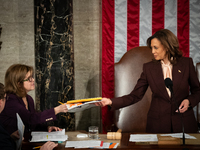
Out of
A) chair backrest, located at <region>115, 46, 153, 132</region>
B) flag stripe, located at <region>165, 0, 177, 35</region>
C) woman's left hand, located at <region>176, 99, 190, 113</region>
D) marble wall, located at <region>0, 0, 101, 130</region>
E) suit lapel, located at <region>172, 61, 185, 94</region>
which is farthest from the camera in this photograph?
marble wall, located at <region>0, 0, 101, 130</region>

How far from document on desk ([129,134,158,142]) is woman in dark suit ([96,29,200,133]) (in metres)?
0.29

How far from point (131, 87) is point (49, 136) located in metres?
1.48

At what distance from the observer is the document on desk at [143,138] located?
188 cm

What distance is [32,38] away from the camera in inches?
145

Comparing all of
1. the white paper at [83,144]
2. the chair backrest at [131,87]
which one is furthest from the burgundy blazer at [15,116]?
the chair backrest at [131,87]

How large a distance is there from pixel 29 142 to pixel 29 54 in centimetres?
206

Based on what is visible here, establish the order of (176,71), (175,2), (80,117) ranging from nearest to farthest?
(176,71) → (175,2) → (80,117)

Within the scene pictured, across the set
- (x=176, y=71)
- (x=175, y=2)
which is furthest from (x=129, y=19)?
(x=176, y=71)

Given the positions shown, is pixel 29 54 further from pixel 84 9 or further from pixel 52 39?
pixel 84 9

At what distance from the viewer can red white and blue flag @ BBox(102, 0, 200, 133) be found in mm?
3283

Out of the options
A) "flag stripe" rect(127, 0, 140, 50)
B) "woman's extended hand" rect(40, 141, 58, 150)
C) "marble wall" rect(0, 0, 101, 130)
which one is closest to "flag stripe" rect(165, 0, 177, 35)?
"flag stripe" rect(127, 0, 140, 50)

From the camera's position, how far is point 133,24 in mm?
3361

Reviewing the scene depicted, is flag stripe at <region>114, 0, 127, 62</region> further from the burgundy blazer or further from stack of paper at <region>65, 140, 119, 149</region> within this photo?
stack of paper at <region>65, 140, 119, 149</region>

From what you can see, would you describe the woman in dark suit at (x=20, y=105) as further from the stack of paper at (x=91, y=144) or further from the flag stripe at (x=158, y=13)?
→ the flag stripe at (x=158, y=13)
